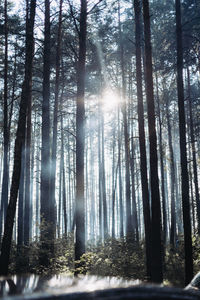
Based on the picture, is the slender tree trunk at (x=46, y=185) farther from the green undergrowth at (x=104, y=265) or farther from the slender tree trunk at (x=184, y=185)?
the slender tree trunk at (x=184, y=185)

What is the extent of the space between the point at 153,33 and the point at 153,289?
22.6 m

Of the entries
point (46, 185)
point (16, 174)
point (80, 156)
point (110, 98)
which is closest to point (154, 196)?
point (80, 156)

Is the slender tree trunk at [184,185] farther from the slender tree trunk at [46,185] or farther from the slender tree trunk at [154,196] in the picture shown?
the slender tree trunk at [46,185]

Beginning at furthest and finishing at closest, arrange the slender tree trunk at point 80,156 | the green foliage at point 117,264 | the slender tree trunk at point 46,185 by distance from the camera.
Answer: the slender tree trunk at point 46,185 → the slender tree trunk at point 80,156 → the green foliage at point 117,264

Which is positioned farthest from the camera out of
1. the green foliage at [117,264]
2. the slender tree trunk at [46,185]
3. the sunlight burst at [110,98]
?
the sunlight burst at [110,98]

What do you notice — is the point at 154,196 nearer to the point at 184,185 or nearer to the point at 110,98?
the point at 184,185

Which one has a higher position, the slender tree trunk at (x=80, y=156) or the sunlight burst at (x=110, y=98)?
the sunlight burst at (x=110, y=98)

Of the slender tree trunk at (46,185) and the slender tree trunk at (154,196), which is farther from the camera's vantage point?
the slender tree trunk at (46,185)

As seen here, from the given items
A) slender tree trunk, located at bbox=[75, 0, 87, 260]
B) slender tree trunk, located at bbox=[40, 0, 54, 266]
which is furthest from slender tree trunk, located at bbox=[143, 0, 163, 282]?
slender tree trunk, located at bbox=[40, 0, 54, 266]

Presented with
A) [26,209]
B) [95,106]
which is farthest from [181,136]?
[95,106]

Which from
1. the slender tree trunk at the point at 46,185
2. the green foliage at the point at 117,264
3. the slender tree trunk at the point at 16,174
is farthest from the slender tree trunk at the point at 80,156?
the slender tree trunk at the point at 16,174

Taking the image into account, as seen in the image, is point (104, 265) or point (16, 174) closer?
point (16, 174)

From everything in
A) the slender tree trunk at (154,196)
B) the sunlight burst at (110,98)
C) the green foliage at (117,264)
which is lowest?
the green foliage at (117,264)

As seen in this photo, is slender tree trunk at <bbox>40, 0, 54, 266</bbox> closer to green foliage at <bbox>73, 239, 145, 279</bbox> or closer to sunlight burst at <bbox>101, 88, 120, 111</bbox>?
green foliage at <bbox>73, 239, 145, 279</bbox>
